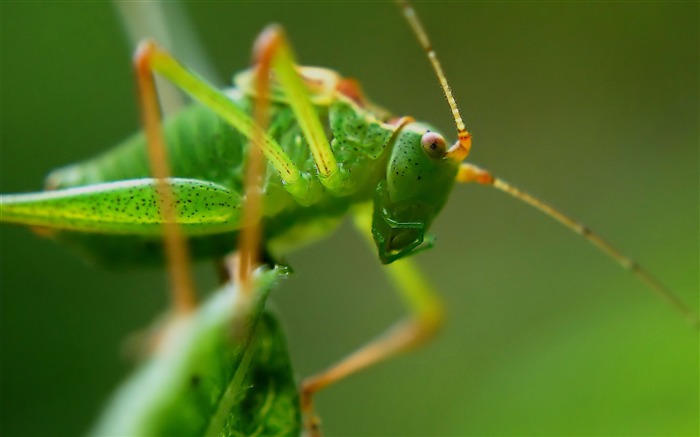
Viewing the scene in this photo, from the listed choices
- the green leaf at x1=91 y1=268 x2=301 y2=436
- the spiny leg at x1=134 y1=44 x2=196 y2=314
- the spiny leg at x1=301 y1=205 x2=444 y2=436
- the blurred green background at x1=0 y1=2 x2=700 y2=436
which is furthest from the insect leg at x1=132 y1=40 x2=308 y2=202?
the blurred green background at x1=0 y1=2 x2=700 y2=436

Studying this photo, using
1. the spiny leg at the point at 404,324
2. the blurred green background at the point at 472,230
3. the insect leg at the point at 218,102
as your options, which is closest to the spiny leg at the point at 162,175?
the insect leg at the point at 218,102

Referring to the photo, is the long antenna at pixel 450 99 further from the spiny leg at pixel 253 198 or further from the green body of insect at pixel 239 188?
the spiny leg at pixel 253 198

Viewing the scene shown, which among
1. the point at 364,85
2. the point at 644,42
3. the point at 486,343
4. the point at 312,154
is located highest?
the point at 312,154

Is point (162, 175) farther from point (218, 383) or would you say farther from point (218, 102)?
point (218, 383)

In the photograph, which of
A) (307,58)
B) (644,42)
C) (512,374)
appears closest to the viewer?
(512,374)

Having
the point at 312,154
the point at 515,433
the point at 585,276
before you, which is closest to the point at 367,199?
the point at 312,154

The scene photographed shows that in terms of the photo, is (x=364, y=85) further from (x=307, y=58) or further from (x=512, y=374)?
(x=512, y=374)

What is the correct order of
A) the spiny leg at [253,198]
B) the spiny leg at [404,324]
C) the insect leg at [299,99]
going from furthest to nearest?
the spiny leg at [404,324] → the insect leg at [299,99] → the spiny leg at [253,198]

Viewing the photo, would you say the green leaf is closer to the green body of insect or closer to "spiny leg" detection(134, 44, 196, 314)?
"spiny leg" detection(134, 44, 196, 314)
